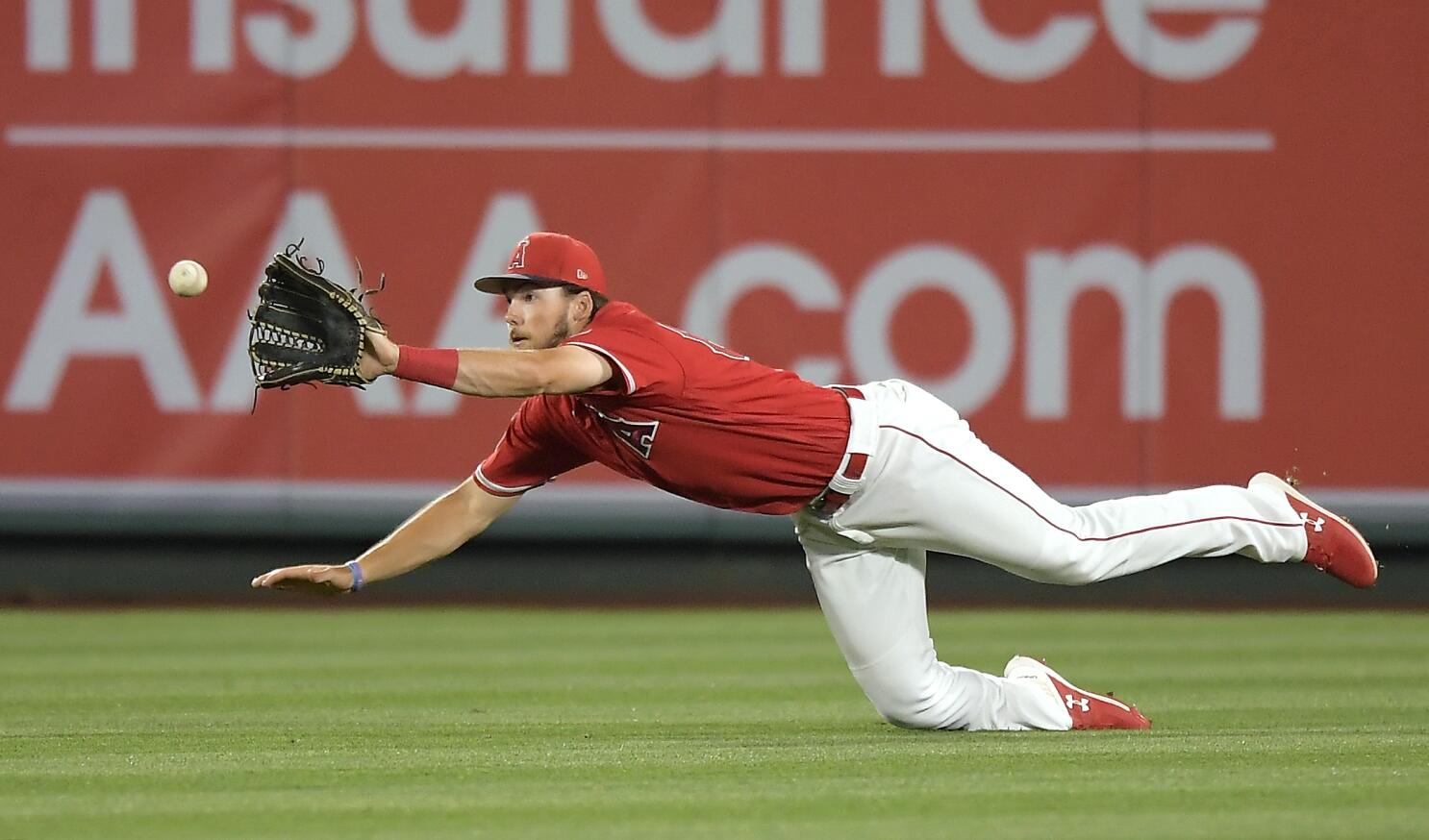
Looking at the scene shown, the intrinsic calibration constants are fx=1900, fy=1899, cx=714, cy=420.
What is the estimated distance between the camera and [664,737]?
503 cm

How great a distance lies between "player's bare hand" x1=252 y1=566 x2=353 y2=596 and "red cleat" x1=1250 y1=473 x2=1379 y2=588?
2.49m

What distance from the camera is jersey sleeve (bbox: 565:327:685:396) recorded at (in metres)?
4.45

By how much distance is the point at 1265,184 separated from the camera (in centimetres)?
987

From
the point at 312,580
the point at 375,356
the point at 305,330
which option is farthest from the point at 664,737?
the point at 305,330

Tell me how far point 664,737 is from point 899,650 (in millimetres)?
670

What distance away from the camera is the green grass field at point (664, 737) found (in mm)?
3662

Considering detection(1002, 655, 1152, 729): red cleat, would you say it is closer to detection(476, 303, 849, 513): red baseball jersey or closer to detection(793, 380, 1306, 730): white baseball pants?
detection(793, 380, 1306, 730): white baseball pants

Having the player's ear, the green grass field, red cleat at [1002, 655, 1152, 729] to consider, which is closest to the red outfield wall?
the green grass field

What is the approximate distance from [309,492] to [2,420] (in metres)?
1.62

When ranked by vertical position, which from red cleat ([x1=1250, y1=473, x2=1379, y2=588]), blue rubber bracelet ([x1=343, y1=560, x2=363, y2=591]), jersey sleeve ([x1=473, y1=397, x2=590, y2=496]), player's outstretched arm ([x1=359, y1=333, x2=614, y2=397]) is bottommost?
blue rubber bracelet ([x1=343, y1=560, x2=363, y2=591])

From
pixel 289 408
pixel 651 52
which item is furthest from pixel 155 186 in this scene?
pixel 651 52

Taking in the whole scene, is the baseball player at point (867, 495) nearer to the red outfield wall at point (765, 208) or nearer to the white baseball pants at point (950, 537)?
the white baseball pants at point (950, 537)

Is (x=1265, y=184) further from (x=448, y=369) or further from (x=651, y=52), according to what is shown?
(x=448, y=369)

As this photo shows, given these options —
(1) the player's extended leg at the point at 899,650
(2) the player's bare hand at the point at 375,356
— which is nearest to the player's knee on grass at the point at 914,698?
(1) the player's extended leg at the point at 899,650
